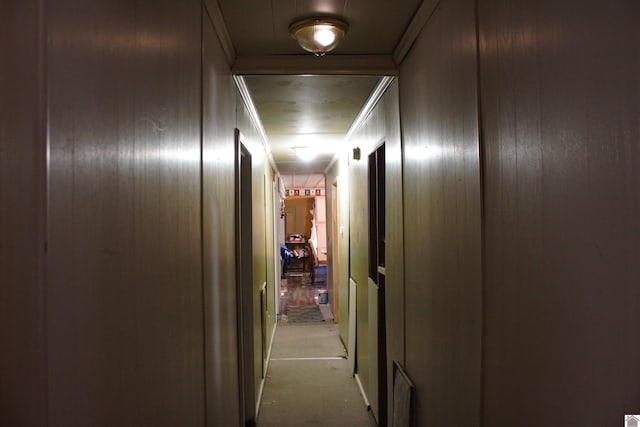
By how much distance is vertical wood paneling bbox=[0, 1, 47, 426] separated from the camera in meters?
0.52

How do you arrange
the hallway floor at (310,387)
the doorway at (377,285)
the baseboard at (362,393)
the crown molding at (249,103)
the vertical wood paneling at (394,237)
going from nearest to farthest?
1. the vertical wood paneling at (394,237)
2. the crown molding at (249,103)
3. the doorway at (377,285)
4. the hallway floor at (310,387)
5. the baseboard at (362,393)

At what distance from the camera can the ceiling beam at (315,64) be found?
2357mm

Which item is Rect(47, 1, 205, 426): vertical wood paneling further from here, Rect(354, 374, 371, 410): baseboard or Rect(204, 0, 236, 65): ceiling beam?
Rect(354, 374, 371, 410): baseboard

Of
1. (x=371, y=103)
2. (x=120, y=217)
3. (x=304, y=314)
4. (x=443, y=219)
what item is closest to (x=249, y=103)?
(x=371, y=103)

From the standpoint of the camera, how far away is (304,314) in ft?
23.0

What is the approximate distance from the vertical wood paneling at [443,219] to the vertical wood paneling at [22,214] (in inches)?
42.8

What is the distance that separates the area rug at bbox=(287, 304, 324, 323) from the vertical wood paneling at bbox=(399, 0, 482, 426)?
4.54 metres

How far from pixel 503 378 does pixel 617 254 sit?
545 millimetres

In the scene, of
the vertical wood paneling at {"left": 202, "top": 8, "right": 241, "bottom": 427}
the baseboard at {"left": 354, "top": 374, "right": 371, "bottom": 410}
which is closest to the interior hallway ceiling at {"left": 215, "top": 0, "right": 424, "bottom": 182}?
the vertical wood paneling at {"left": 202, "top": 8, "right": 241, "bottom": 427}

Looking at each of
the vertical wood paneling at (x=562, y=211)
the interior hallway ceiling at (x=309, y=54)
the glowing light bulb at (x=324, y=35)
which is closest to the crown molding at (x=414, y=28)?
the interior hallway ceiling at (x=309, y=54)

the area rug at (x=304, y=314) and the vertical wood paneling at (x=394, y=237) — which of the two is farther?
the area rug at (x=304, y=314)

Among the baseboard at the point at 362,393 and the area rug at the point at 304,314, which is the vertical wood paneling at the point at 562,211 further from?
the area rug at the point at 304,314

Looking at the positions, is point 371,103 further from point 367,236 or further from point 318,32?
point 318,32

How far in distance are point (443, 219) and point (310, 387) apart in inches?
115
